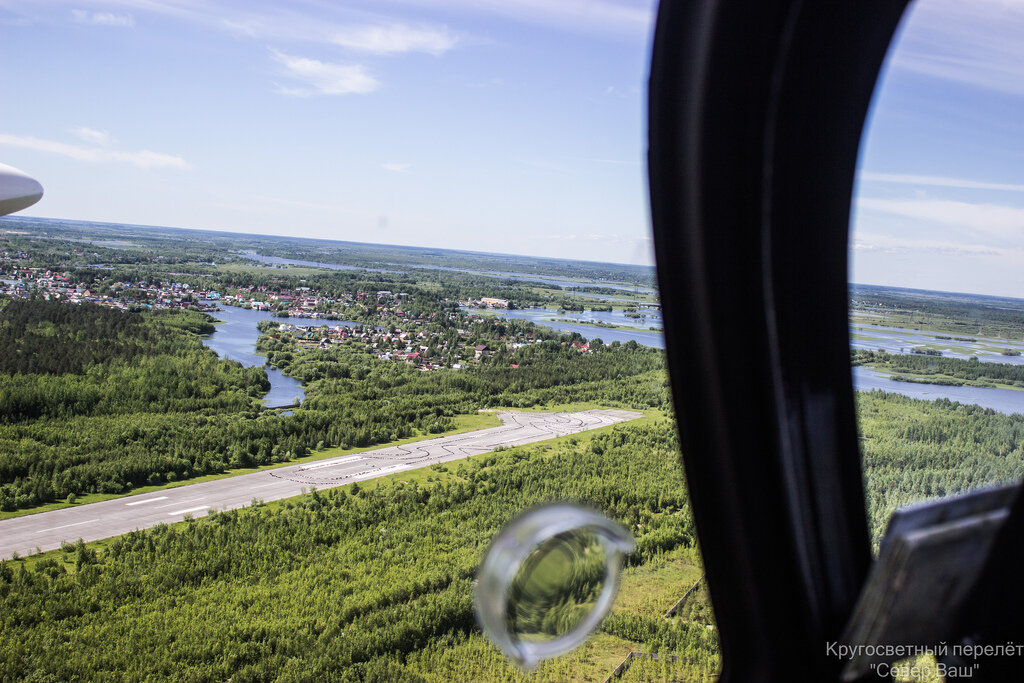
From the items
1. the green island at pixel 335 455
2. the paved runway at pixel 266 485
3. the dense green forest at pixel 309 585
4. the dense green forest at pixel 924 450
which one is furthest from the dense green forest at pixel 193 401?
the dense green forest at pixel 924 450

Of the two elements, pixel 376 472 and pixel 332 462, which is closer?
pixel 376 472

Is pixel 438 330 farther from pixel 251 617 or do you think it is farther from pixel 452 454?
pixel 251 617

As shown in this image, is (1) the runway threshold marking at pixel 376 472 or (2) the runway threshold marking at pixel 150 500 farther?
(1) the runway threshold marking at pixel 376 472

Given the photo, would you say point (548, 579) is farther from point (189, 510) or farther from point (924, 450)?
point (189, 510)

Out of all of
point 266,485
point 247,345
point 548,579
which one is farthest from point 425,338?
point 548,579

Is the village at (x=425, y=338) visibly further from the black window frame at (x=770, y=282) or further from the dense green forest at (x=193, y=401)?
the black window frame at (x=770, y=282)

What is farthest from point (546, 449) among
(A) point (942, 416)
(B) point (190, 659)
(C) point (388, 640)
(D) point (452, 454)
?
(A) point (942, 416)

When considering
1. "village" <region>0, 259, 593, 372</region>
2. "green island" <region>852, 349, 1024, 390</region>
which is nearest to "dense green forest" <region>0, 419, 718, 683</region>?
"green island" <region>852, 349, 1024, 390</region>
